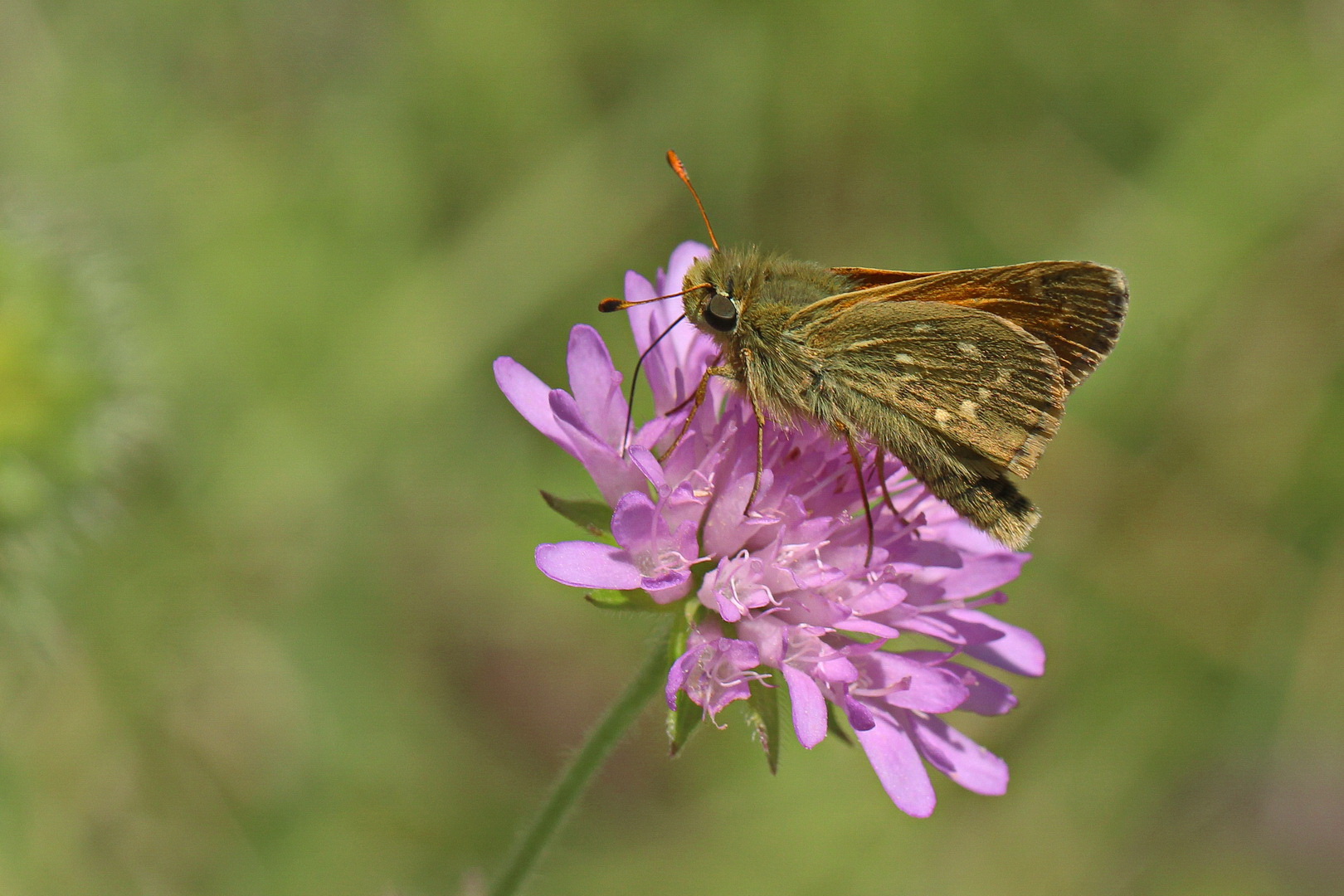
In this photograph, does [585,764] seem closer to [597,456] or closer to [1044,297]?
[597,456]

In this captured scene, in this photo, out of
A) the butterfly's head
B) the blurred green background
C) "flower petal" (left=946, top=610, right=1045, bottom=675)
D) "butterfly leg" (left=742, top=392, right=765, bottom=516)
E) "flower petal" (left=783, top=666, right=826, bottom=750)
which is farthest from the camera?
the blurred green background

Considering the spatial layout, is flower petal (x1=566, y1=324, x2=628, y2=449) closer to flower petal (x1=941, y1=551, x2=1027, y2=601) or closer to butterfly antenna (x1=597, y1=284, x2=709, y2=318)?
butterfly antenna (x1=597, y1=284, x2=709, y2=318)

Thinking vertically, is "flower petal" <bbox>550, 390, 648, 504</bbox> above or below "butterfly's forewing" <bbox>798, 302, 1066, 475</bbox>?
above

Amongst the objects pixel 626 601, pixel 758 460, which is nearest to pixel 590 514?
pixel 626 601

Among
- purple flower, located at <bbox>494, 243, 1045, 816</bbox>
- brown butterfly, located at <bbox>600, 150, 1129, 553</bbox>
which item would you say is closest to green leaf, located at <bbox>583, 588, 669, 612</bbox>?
purple flower, located at <bbox>494, 243, 1045, 816</bbox>

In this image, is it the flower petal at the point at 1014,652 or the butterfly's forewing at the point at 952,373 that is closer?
the butterfly's forewing at the point at 952,373

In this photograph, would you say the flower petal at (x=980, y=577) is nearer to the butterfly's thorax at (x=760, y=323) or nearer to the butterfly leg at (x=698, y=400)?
the butterfly's thorax at (x=760, y=323)

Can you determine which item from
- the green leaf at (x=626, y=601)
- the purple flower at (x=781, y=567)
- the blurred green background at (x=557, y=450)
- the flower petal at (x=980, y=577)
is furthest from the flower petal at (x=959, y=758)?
the blurred green background at (x=557, y=450)
